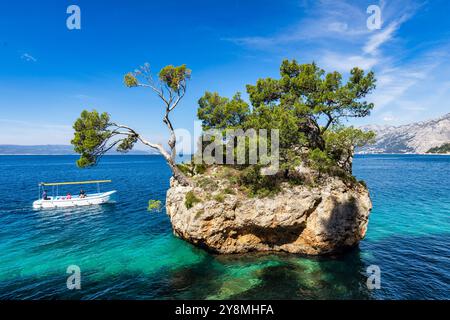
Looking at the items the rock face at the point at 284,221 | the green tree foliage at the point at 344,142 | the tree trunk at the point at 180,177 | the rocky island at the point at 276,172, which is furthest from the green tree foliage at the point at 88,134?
the green tree foliage at the point at 344,142

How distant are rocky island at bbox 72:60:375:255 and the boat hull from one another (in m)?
25.3

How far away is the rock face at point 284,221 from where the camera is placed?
2392 centimetres

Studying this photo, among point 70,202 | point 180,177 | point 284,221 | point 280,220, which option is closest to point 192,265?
point 280,220

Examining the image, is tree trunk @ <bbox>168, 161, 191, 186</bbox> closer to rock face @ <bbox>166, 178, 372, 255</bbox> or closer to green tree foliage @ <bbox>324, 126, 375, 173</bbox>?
rock face @ <bbox>166, 178, 372, 255</bbox>

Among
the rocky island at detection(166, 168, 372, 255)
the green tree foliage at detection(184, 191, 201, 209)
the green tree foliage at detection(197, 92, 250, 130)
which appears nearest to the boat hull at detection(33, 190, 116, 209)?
the green tree foliage at detection(197, 92, 250, 130)

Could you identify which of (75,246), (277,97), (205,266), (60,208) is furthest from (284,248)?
(60,208)

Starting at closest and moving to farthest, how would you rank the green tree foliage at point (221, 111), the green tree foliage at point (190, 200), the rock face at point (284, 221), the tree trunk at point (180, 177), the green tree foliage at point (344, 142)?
the rock face at point (284, 221)
the green tree foliage at point (190, 200)
the green tree foliage at point (344, 142)
the tree trunk at point (180, 177)
the green tree foliage at point (221, 111)

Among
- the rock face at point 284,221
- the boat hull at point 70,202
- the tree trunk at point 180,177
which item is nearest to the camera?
the rock face at point 284,221

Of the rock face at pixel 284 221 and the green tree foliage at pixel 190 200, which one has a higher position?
the green tree foliage at pixel 190 200

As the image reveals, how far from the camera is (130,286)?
19.6m

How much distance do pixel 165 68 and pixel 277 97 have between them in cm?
1457

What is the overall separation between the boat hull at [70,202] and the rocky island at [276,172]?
→ 2529 centimetres

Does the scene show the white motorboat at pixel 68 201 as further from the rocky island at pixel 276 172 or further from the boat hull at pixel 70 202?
the rocky island at pixel 276 172

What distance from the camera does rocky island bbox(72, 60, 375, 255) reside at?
2406cm
